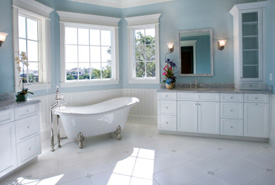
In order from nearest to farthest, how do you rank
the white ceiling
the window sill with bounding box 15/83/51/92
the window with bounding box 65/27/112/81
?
the window sill with bounding box 15/83/51/92
the window with bounding box 65/27/112/81
the white ceiling

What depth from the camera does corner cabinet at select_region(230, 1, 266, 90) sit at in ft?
12.0

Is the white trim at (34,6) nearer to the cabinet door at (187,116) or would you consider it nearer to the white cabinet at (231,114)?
the cabinet door at (187,116)

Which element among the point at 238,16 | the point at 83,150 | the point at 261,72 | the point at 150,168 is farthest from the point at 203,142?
the point at 238,16

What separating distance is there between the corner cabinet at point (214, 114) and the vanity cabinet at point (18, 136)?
7.47 feet

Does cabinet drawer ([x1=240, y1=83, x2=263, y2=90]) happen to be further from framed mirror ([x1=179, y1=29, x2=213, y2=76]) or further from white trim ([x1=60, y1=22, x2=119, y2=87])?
white trim ([x1=60, y1=22, x2=119, y2=87])

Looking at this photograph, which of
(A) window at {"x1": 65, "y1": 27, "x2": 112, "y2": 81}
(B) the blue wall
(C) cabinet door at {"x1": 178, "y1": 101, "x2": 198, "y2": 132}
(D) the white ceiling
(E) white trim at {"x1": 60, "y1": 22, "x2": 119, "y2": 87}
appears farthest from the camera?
(D) the white ceiling

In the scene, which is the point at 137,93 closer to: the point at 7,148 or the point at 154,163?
→ the point at 154,163

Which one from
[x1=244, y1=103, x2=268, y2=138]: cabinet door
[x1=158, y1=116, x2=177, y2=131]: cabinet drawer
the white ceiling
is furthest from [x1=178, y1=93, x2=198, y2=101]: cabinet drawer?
the white ceiling

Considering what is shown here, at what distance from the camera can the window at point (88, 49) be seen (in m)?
4.29

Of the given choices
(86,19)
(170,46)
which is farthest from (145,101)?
(86,19)

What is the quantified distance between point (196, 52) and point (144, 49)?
4.03 ft

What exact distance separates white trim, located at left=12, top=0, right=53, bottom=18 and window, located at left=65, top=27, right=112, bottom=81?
570mm

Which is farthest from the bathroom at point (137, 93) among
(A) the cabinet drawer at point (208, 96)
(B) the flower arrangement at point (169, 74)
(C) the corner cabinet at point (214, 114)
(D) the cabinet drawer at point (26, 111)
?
(A) the cabinet drawer at point (208, 96)

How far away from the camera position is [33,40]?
147 inches
